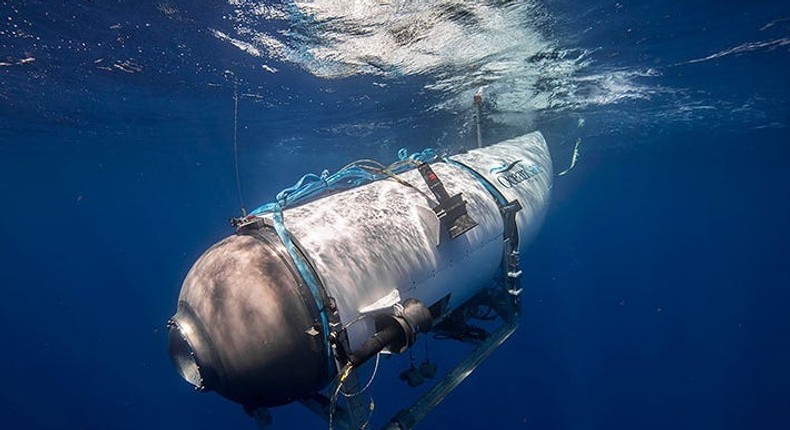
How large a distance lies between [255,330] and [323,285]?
23.3 inches

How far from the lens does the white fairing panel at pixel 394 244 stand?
10.7 ft

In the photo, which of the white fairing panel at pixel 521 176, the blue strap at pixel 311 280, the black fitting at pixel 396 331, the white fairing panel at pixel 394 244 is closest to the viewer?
the black fitting at pixel 396 331

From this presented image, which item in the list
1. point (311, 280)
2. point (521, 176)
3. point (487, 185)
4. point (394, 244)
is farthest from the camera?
point (521, 176)

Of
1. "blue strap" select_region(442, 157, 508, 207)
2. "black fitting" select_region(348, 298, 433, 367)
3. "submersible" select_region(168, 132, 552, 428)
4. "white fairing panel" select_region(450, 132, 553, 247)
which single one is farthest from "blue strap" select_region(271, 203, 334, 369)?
"white fairing panel" select_region(450, 132, 553, 247)

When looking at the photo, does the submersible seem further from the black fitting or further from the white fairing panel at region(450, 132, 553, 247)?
the white fairing panel at region(450, 132, 553, 247)

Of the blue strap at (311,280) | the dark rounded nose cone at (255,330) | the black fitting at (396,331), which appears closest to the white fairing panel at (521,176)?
the black fitting at (396,331)

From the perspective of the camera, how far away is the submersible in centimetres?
288

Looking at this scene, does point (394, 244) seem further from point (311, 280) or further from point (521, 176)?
point (521, 176)

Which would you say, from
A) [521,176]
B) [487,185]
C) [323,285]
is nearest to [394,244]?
[323,285]

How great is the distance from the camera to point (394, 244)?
12.2 feet

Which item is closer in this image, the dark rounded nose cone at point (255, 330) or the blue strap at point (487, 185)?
the dark rounded nose cone at point (255, 330)

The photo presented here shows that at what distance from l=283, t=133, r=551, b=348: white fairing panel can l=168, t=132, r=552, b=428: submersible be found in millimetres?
12

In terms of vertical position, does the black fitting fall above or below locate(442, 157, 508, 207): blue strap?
below

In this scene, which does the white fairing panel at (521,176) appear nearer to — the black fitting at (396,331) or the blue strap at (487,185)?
the blue strap at (487,185)
